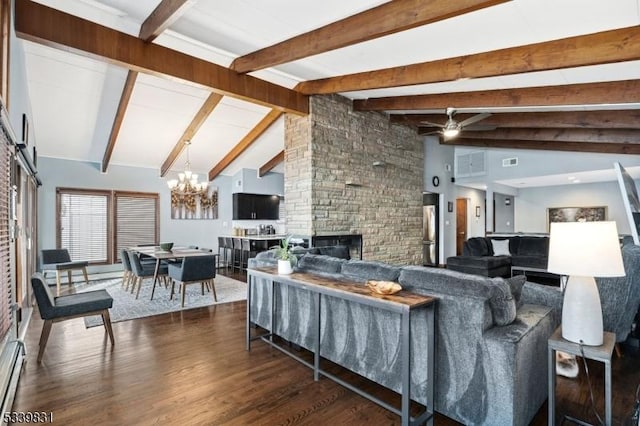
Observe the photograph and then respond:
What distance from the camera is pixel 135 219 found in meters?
7.81

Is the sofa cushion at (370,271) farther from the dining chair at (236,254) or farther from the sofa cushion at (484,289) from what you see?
the dining chair at (236,254)

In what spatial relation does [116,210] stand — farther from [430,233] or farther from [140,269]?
[430,233]

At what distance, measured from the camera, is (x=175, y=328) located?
152 inches

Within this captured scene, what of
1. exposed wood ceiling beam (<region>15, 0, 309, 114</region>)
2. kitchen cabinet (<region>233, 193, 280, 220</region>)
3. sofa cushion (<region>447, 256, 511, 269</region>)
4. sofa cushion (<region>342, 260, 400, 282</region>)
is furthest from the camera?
kitchen cabinet (<region>233, 193, 280, 220</region>)

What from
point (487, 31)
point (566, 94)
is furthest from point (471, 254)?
point (487, 31)

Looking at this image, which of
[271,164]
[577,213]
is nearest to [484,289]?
[271,164]

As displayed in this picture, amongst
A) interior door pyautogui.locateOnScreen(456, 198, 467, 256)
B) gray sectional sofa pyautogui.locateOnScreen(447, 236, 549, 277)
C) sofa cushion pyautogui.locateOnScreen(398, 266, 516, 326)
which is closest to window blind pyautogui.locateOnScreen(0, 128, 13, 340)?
sofa cushion pyautogui.locateOnScreen(398, 266, 516, 326)

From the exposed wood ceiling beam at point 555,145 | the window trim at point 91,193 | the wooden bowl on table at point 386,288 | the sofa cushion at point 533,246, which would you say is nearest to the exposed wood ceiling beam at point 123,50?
the wooden bowl on table at point 386,288

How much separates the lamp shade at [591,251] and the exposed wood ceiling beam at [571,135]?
5.89 m

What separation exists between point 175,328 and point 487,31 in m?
4.71

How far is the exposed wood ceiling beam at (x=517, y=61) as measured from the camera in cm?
301

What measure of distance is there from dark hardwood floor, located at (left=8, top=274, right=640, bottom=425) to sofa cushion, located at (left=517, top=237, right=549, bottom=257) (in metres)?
4.22

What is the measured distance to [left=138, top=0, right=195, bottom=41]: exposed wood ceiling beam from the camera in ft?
9.23

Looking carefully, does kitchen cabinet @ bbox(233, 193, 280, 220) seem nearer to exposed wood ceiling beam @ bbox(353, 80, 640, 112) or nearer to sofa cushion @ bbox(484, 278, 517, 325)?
exposed wood ceiling beam @ bbox(353, 80, 640, 112)
